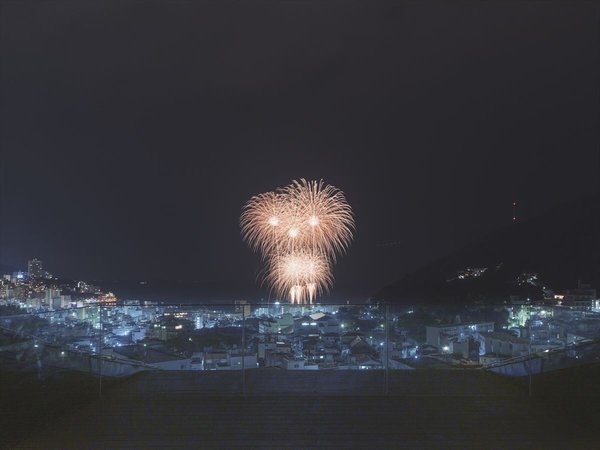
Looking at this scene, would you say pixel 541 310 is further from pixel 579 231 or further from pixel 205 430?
pixel 579 231

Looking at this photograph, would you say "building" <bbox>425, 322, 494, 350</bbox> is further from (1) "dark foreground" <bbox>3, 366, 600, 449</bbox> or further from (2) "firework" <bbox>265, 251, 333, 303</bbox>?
(2) "firework" <bbox>265, 251, 333, 303</bbox>

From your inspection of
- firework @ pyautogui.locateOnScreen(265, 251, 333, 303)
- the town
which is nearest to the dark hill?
firework @ pyautogui.locateOnScreen(265, 251, 333, 303)

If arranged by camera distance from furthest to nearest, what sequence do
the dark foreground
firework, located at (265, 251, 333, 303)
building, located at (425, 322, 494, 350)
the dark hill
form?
the dark hill, firework, located at (265, 251, 333, 303), building, located at (425, 322, 494, 350), the dark foreground

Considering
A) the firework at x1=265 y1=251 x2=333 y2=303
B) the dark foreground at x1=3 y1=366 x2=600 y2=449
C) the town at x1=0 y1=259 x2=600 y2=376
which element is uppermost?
the firework at x1=265 y1=251 x2=333 y2=303

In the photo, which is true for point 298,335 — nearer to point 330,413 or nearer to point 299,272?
point 330,413

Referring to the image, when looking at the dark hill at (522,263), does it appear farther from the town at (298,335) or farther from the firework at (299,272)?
the town at (298,335)

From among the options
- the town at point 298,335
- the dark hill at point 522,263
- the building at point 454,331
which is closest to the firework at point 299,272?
the dark hill at point 522,263
